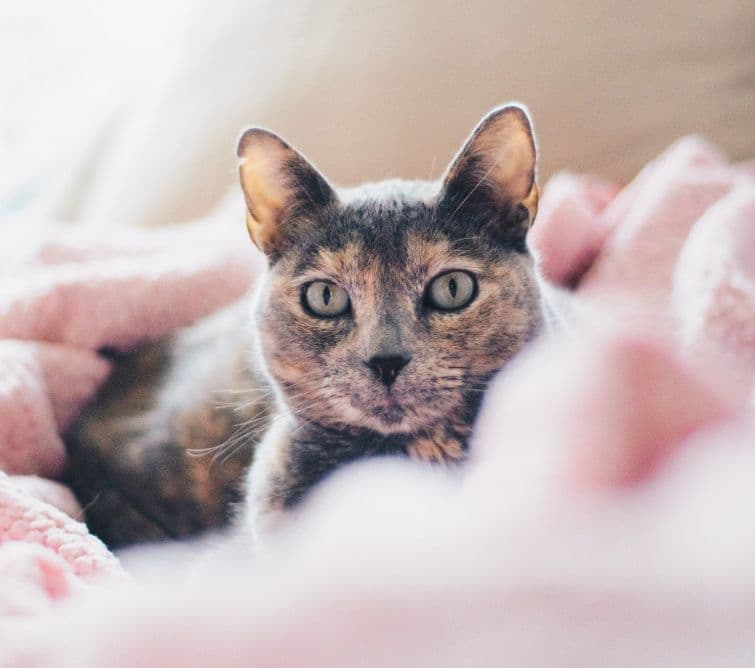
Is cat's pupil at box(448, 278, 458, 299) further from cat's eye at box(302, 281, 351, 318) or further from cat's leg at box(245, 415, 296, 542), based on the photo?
cat's leg at box(245, 415, 296, 542)

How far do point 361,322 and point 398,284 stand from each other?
6 cm

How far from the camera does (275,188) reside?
2.79ft

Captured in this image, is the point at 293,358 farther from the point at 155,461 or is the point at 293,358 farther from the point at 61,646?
the point at 61,646

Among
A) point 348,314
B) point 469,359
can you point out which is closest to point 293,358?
point 348,314

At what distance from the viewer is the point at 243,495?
938 millimetres

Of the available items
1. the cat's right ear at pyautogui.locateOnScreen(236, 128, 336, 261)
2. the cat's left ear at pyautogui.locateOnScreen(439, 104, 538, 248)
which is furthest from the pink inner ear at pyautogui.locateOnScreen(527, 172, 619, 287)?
the cat's right ear at pyautogui.locateOnScreen(236, 128, 336, 261)

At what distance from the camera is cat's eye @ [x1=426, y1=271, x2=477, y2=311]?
74 cm

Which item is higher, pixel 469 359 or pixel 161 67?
pixel 161 67

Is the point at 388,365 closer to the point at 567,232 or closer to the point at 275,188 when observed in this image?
the point at 275,188

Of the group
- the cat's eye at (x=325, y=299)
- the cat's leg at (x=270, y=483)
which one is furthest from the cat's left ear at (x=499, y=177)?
the cat's leg at (x=270, y=483)

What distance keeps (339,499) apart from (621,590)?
181 mm

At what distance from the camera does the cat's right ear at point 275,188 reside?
82 centimetres

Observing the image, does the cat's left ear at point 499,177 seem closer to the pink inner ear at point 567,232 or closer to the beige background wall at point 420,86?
the pink inner ear at point 567,232

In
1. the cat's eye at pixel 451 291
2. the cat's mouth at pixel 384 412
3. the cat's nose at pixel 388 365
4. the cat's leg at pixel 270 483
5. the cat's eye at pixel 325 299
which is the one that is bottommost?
the cat's leg at pixel 270 483
